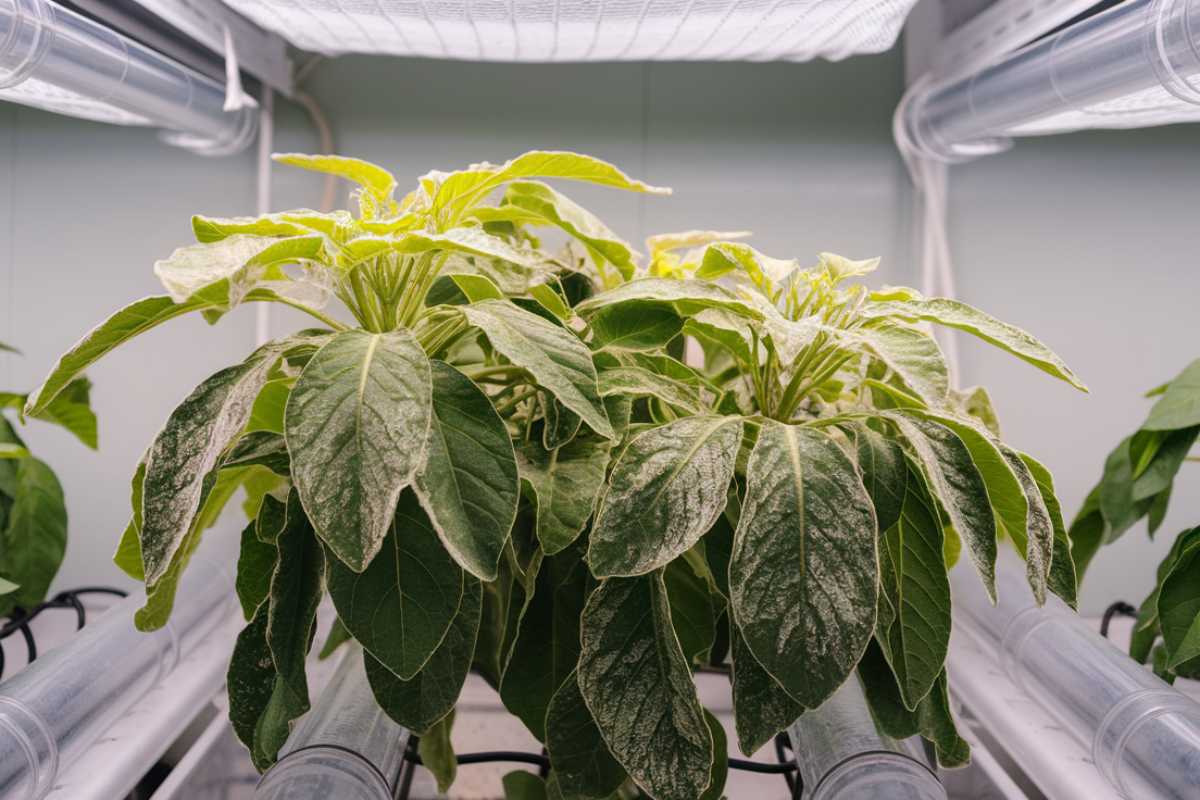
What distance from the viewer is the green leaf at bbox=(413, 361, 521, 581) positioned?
1.54 ft

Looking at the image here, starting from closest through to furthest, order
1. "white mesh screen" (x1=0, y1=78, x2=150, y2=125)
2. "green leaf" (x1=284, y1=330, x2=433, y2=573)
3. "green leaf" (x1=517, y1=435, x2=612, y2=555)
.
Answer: "green leaf" (x1=284, y1=330, x2=433, y2=573) < "green leaf" (x1=517, y1=435, x2=612, y2=555) < "white mesh screen" (x1=0, y1=78, x2=150, y2=125)

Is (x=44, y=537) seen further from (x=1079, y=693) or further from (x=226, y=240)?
(x=1079, y=693)

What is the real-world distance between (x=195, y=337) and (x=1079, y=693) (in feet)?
3.94

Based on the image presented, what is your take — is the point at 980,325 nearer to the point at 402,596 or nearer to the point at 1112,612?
the point at 402,596

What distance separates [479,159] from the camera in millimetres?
1308

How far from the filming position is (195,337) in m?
1.35

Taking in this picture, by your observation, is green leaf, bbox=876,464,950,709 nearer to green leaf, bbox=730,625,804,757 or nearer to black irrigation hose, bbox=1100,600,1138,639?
green leaf, bbox=730,625,804,757

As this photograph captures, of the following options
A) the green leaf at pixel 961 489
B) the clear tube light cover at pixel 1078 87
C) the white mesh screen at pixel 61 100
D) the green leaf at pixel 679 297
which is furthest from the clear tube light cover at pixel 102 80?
the clear tube light cover at pixel 1078 87

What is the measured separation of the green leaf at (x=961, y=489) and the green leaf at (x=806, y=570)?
0.16ft

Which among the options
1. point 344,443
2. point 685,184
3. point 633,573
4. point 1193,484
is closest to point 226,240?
point 344,443

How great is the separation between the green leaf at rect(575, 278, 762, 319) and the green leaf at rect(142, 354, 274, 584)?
22 cm

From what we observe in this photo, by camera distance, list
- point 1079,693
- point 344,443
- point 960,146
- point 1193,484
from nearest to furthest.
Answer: point 344,443 → point 1079,693 → point 960,146 → point 1193,484

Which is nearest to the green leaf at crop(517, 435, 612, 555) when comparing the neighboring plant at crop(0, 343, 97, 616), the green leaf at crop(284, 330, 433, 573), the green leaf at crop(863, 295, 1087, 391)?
the green leaf at crop(284, 330, 433, 573)

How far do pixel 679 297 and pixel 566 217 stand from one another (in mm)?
150
